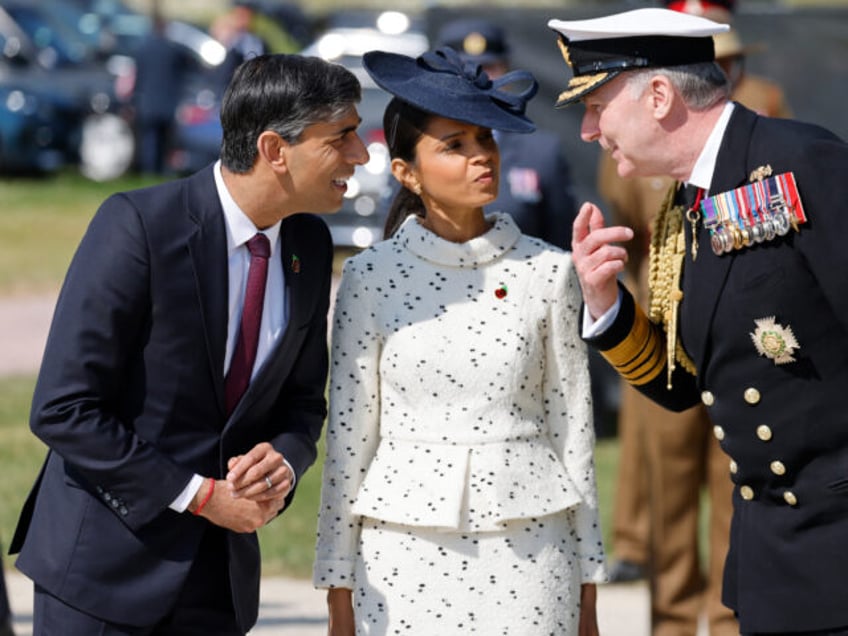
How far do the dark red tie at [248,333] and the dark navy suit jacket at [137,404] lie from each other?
45mm

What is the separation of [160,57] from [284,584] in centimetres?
1320

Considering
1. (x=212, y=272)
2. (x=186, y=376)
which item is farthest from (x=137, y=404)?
(x=212, y=272)

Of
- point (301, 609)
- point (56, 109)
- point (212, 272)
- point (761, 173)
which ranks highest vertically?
point (56, 109)

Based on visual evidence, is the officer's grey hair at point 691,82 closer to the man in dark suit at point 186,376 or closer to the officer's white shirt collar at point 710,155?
the officer's white shirt collar at point 710,155

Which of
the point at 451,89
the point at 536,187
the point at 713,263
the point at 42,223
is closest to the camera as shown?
the point at 713,263

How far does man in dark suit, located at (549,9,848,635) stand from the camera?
Answer: 3.63 m

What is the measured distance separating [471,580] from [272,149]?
107cm

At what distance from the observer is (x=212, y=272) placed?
3.92 metres

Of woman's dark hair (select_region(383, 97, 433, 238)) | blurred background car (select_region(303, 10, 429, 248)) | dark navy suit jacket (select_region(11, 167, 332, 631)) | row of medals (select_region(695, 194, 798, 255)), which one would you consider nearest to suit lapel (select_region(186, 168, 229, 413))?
dark navy suit jacket (select_region(11, 167, 332, 631))

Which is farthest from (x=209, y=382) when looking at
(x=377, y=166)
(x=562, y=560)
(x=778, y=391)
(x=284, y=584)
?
(x=377, y=166)

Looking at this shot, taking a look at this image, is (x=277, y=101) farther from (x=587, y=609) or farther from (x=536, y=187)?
(x=536, y=187)

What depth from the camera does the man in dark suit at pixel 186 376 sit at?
150 inches

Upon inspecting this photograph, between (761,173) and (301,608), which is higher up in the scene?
(761,173)

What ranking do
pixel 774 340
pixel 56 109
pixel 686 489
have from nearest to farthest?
pixel 774 340 < pixel 686 489 < pixel 56 109
